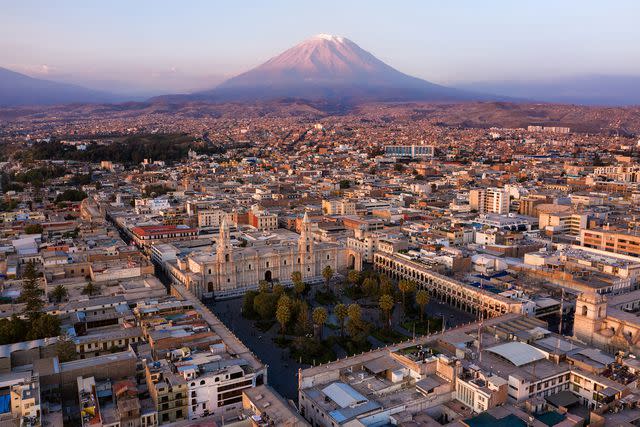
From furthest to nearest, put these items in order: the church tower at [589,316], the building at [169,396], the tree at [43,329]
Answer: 1. the church tower at [589,316]
2. the tree at [43,329]
3. the building at [169,396]

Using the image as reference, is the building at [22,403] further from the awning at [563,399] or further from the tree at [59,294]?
the awning at [563,399]

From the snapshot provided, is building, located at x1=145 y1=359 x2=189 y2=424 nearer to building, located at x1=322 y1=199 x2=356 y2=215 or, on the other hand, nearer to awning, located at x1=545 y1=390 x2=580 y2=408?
awning, located at x1=545 y1=390 x2=580 y2=408

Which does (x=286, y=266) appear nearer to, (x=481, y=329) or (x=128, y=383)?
(x=481, y=329)

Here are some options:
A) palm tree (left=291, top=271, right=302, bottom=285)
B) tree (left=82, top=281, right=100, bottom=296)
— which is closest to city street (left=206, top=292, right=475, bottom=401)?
palm tree (left=291, top=271, right=302, bottom=285)

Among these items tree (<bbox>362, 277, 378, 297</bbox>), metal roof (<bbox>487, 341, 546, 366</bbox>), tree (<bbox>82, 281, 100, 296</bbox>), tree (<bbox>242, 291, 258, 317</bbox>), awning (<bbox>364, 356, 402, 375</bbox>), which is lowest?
tree (<bbox>242, 291, 258, 317</bbox>)

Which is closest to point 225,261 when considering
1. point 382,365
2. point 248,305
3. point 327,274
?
point 248,305

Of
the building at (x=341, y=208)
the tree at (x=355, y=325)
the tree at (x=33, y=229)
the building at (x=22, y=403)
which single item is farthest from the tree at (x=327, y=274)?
the tree at (x=33, y=229)
